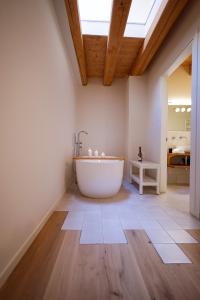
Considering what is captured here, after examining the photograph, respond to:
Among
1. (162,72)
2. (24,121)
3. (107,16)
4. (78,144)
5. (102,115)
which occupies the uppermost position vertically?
(107,16)

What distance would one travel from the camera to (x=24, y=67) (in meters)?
1.29

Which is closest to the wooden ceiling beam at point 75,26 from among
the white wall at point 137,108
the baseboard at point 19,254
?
the white wall at point 137,108

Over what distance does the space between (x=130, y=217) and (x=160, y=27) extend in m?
2.55

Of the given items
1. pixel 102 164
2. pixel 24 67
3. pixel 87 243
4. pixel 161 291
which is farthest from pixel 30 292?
pixel 102 164

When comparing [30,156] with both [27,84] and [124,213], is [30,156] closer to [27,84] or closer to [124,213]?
[27,84]

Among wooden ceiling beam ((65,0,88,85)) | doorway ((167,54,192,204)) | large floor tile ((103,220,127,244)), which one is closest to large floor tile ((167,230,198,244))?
large floor tile ((103,220,127,244))

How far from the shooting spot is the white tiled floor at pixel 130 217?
1490 mm

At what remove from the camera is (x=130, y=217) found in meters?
1.92

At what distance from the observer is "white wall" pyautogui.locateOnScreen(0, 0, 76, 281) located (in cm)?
102

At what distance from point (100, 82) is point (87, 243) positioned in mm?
3794

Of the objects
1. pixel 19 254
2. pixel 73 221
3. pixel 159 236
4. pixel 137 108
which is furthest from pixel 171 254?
pixel 137 108

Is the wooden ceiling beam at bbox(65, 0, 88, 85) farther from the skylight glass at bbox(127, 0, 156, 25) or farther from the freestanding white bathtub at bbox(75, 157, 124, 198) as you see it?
the freestanding white bathtub at bbox(75, 157, 124, 198)

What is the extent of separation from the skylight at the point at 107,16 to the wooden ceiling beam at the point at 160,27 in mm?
161

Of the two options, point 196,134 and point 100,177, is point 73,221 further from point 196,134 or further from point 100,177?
point 196,134
